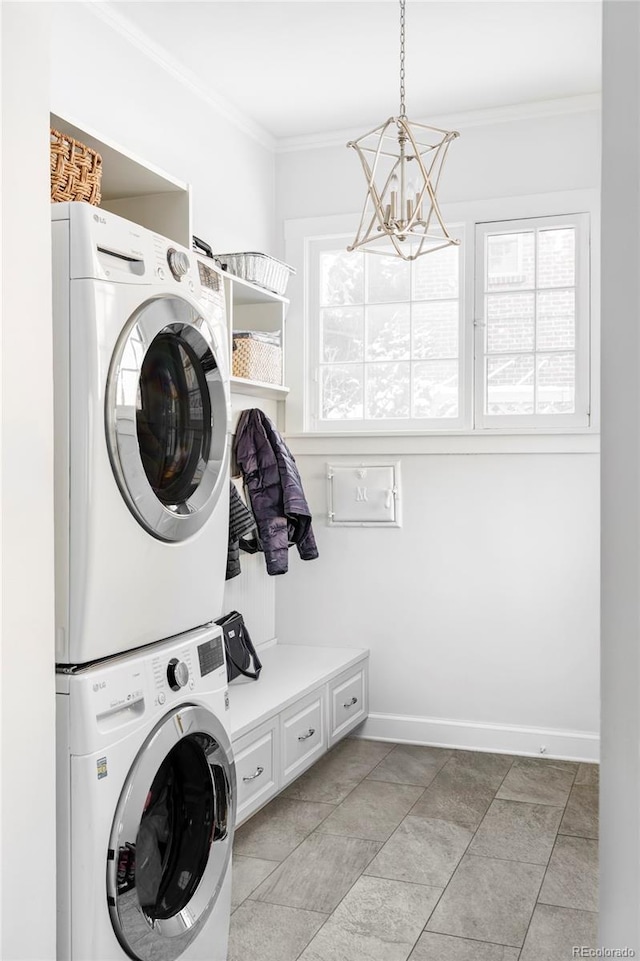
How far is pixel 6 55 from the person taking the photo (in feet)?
4.74

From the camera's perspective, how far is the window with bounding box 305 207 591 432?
11.8 ft

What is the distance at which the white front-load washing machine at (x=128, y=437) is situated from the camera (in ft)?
5.25

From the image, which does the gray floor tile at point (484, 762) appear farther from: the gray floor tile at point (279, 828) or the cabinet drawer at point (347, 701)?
the gray floor tile at point (279, 828)

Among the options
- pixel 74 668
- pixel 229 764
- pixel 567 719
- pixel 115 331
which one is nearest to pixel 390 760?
pixel 567 719

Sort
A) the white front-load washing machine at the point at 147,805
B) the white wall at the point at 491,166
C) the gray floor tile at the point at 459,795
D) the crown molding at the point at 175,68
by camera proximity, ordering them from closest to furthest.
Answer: the white front-load washing machine at the point at 147,805 < the crown molding at the point at 175,68 < the gray floor tile at the point at 459,795 < the white wall at the point at 491,166

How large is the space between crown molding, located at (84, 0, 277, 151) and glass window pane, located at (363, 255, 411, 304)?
767mm

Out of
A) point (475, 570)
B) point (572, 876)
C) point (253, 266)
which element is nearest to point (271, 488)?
point (253, 266)

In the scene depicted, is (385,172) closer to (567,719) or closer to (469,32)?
(469,32)

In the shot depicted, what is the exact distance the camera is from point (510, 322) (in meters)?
3.68

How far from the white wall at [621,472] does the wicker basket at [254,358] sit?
262cm

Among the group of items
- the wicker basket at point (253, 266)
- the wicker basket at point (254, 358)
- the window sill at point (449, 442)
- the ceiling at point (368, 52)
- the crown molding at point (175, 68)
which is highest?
the ceiling at point (368, 52)

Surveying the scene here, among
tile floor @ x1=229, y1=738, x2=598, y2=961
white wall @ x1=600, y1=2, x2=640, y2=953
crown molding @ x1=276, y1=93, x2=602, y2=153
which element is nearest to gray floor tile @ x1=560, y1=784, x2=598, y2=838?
tile floor @ x1=229, y1=738, x2=598, y2=961

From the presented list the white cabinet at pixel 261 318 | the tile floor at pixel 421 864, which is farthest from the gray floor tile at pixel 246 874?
the white cabinet at pixel 261 318

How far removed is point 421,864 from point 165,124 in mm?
2720
